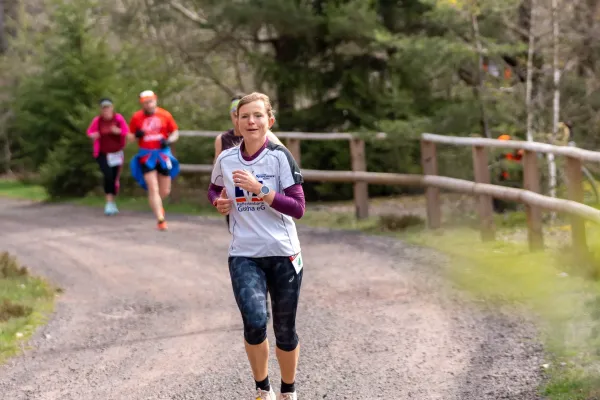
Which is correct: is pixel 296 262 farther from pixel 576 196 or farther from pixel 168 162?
pixel 168 162

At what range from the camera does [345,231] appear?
1377 cm

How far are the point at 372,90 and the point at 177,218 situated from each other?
4.34 m

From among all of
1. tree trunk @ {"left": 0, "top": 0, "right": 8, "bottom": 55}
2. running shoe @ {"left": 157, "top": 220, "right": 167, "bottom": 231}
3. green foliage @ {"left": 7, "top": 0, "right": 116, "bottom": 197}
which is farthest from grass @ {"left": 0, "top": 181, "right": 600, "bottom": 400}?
tree trunk @ {"left": 0, "top": 0, "right": 8, "bottom": 55}

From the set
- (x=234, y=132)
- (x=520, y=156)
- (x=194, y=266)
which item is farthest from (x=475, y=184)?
(x=234, y=132)

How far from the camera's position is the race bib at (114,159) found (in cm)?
1647

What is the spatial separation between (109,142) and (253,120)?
1116cm

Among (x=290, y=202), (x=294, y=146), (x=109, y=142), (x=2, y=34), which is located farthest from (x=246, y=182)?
(x=2, y=34)

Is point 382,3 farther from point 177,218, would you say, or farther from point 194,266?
point 194,266

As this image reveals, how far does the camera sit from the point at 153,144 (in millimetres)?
13836

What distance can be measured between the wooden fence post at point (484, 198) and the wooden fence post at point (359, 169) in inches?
108

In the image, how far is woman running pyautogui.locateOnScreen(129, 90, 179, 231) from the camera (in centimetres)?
1373

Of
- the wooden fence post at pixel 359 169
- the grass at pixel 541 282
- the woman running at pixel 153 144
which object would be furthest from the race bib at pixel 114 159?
the wooden fence post at pixel 359 169

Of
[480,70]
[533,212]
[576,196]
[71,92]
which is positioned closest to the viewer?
[576,196]

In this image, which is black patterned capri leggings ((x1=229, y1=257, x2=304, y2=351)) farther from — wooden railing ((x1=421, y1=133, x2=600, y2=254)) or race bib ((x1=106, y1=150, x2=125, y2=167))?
race bib ((x1=106, y1=150, x2=125, y2=167))
